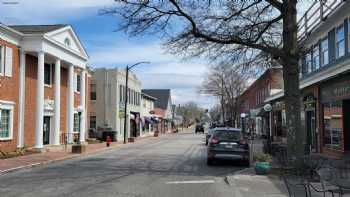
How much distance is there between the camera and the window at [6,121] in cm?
2958

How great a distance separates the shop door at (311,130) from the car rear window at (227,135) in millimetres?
9674

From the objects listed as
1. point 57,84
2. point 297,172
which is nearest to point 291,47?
point 297,172

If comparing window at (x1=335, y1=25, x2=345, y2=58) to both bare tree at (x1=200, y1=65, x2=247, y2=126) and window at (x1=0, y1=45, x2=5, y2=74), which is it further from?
bare tree at (x1=200, y1=65, x2=247, y2=126)

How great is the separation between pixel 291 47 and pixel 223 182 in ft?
18.4

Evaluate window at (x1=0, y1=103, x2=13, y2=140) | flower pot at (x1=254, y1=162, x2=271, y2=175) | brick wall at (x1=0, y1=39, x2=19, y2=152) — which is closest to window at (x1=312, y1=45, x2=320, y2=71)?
flower pot at (x1=254, y1=162, x2=271, y2=175)

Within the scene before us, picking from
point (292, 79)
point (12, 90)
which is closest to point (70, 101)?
point (12, 90)

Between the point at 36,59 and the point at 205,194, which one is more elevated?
the point at 36,59

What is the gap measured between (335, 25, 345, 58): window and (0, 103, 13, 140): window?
59.7ft

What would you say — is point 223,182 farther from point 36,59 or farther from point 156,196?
point 36,59

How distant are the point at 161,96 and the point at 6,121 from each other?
95786mm

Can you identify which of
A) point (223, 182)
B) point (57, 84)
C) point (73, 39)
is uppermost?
point (73, 39)

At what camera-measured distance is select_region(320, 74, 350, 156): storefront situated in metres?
23.5

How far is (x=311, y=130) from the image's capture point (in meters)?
31.5

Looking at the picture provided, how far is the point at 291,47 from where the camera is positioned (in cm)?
1830
